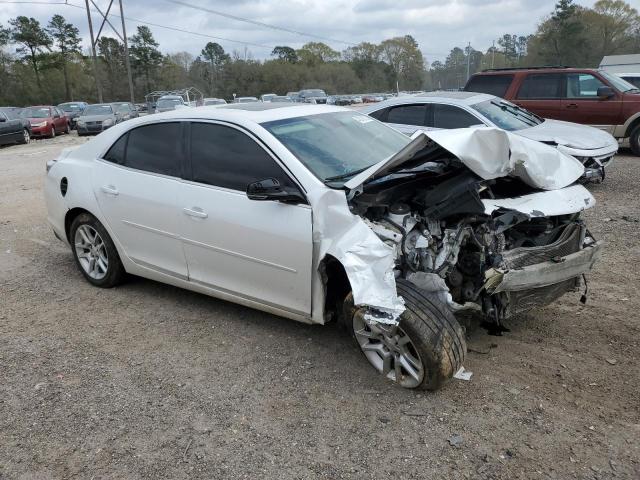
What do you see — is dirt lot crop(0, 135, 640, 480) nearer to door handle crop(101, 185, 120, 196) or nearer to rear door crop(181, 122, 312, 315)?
rear door crop(181, 122, 312, 315)

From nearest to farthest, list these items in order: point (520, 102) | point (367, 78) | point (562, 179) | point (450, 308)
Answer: point (450, 308) → point (562, 179) → point (520, 102) → point (367, 78)

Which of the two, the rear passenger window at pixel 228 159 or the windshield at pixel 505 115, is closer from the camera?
the rear passenger window at pixel 228 159

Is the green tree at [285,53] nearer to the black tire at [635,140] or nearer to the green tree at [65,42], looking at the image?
the green tree at [65,42]

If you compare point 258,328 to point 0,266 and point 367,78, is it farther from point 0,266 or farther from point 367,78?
point 367,78

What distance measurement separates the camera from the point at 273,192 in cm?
339

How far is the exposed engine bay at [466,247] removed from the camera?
10.6 feet

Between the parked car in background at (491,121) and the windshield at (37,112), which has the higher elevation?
the parked car in background at (491,121)

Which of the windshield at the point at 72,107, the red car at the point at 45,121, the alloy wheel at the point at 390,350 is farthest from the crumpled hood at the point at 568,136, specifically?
the windshield at the point at 72,107

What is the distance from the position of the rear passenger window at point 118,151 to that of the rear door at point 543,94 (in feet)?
29.4

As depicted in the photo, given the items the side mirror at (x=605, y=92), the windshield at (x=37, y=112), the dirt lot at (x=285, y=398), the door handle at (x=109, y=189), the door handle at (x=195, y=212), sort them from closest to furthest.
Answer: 1. the dirt lot at (x=285, y=398)
2. the door handle at (x=195, y=212)
3. the door handle at (x=109, y=189)
4. the side mirror at (x=605, y=92)
5. the windshield at (x=37, y=112)

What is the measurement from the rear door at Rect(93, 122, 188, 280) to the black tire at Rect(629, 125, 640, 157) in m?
10.5

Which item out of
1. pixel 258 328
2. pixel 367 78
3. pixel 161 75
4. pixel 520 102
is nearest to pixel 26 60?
pixel 161 75

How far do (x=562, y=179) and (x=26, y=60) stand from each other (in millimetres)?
70345

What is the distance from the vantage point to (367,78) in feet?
292
